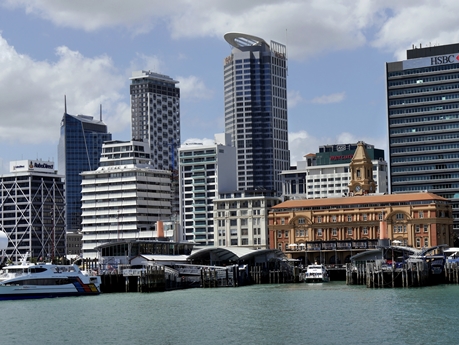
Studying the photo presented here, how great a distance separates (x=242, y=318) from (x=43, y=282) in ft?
147

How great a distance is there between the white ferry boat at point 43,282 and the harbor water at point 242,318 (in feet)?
8.71

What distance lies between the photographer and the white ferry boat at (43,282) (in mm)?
132375

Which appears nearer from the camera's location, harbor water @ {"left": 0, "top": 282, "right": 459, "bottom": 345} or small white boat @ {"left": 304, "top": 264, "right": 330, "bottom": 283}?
harbor water @ {"left": 0, "top": 282, "right": 459, "bottom": 345}

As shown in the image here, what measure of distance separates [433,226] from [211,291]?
221 feet

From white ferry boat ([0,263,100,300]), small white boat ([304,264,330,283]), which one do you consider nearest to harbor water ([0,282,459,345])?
white ferry boat ([0,263,100,300])

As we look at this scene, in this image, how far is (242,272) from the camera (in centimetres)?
17075

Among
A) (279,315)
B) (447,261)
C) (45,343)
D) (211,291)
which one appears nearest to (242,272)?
(211,291)

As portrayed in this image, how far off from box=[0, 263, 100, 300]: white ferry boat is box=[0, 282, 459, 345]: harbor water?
2.65 m

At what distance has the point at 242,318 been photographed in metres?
100

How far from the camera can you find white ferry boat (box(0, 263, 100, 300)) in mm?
132375

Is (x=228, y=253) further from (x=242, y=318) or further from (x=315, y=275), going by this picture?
(x=242, y=318)

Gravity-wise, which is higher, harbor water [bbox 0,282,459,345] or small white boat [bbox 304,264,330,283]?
small white boat [bbox 304,264,330,283]

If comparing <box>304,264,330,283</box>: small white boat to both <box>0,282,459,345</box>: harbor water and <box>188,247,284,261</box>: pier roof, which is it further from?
<box>0,282,459,345</box>: harbor water

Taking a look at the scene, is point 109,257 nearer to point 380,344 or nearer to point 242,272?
point 242,272
